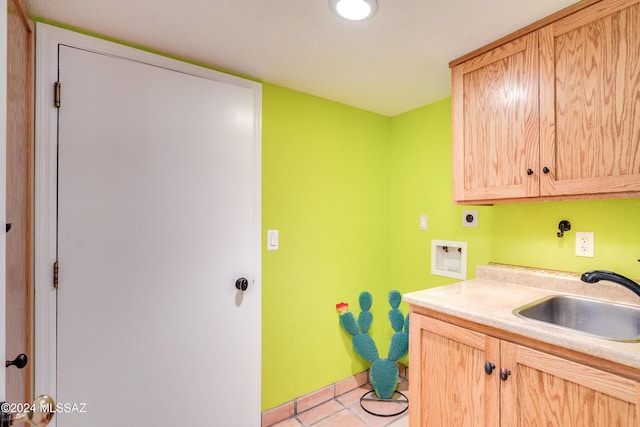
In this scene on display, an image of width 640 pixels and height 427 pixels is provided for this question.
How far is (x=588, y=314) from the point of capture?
133 cm

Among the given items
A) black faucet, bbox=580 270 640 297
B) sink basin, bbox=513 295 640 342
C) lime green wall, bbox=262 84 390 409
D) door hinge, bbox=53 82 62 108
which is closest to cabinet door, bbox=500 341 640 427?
sink basin, bbox=513 295 640 342

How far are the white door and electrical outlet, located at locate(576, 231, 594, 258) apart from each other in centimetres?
163

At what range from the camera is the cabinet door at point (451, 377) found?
113 cm

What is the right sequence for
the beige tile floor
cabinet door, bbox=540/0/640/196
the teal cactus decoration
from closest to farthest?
cabinet door, bbox=540/0/640/196 < the beige tile floor < the teal cactus decoration

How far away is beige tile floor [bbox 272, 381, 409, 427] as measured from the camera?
1.81 m

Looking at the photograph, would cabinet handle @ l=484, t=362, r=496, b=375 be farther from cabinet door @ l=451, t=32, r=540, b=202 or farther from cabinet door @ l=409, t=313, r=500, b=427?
cabinet door @ l=451, t=32, r=540, b=202

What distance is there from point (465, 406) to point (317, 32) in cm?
167

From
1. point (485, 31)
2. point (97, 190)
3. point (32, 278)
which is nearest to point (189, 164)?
point (97, 190)

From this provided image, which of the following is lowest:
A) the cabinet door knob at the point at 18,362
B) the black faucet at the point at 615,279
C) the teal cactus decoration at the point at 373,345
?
the teal cactus decoration at the point at 373,345

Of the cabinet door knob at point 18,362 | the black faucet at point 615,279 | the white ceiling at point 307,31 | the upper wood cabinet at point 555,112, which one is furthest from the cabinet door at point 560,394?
the cabinet door knob at point 18,362

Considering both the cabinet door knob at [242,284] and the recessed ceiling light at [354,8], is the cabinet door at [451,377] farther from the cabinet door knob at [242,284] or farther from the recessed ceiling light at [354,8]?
the recessed ceiling light at [354,8]

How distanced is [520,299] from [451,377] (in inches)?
18.1

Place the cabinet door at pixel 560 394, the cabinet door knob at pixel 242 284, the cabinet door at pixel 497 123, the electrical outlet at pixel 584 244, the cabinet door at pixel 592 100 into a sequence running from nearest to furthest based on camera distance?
1. the cabinet door at pixel 560 394
2. the cabinet door at pixel 592 100
3. the cabinet door at pixel 497 123
4. the electrical outlet at pixel 584 244
5. the cabinet door knob at pixel 242 284

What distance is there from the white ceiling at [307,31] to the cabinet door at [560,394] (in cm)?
128
